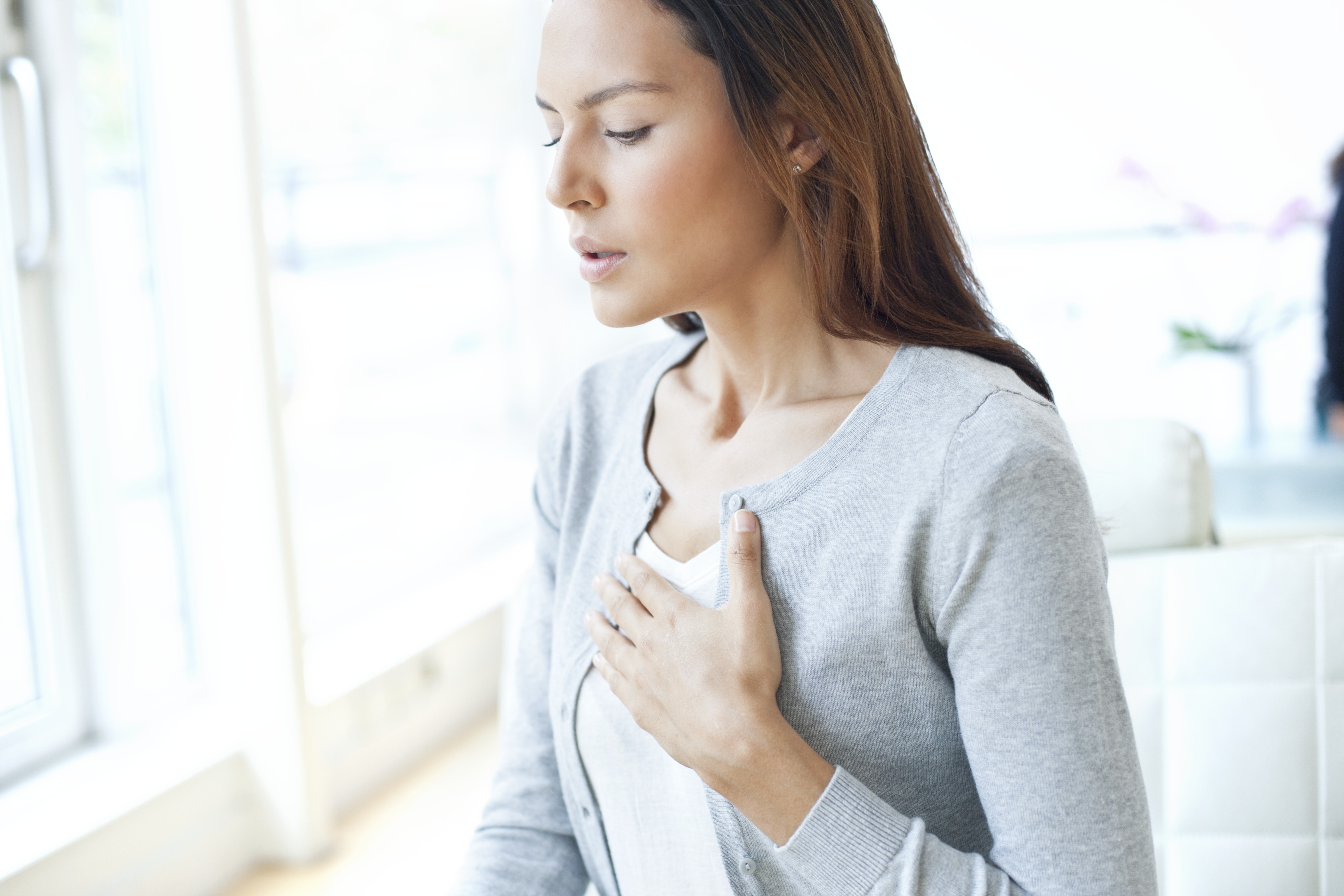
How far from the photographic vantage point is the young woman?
0.71m

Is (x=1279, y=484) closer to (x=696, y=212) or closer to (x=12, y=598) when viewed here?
(x=696, y=212)

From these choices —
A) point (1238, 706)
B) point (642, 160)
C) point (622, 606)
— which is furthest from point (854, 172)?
point (1238, 706)

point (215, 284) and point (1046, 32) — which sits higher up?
point (1046, 32)

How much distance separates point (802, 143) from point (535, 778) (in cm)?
62

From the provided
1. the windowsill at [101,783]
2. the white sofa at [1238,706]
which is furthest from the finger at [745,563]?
the windowsill at [101,783]

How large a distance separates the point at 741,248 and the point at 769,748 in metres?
0.40

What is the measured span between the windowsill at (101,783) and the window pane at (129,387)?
8 cm

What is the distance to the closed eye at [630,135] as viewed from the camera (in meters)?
0.85

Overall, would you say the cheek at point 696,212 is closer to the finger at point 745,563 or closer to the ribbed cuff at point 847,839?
the finger at point 745,563

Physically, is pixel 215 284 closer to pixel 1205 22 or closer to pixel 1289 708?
pixel 1289 708

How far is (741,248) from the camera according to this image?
35.6 inches

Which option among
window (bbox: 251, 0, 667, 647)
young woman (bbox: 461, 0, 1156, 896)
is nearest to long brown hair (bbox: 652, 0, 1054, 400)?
young woman (bbox: 461, 0, 1156, 896)

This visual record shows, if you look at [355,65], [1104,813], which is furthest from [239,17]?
[1104,813]

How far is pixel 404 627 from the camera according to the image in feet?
8.53
